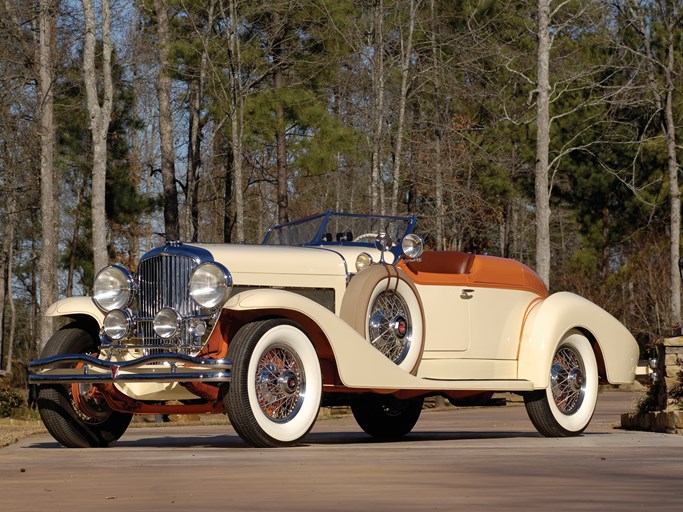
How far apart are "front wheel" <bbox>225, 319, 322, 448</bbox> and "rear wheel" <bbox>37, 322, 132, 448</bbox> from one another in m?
Answer: 1.71

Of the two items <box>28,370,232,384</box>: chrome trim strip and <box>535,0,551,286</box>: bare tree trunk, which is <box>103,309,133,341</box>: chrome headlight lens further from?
<box>535,0,551,286</box>: bare tree trunk

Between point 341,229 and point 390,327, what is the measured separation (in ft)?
4.70

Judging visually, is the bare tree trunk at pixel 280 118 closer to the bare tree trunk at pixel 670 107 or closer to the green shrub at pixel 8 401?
the bare tree trunk at pixel 670 107

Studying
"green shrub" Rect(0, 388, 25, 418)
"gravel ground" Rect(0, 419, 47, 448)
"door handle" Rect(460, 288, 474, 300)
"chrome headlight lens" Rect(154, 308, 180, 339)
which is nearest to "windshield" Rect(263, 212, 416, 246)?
"door handle" Rect(460, 288, 474, 300)

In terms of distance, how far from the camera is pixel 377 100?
100 feet

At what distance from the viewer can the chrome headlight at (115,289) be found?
402 inches

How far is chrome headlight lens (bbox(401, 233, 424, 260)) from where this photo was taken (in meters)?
10.9

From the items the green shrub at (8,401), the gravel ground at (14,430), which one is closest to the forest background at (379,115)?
the green shrub at (8,401)

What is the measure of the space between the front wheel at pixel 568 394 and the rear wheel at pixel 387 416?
1273 mm

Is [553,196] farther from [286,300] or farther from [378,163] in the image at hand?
[286,300]

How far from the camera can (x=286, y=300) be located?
9547 mm

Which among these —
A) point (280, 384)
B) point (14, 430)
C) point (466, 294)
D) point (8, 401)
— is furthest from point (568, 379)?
point (8, 401)

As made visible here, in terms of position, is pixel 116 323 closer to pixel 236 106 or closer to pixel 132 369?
pixel 132 369

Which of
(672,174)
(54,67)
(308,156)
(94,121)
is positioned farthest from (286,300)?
(672,174)
